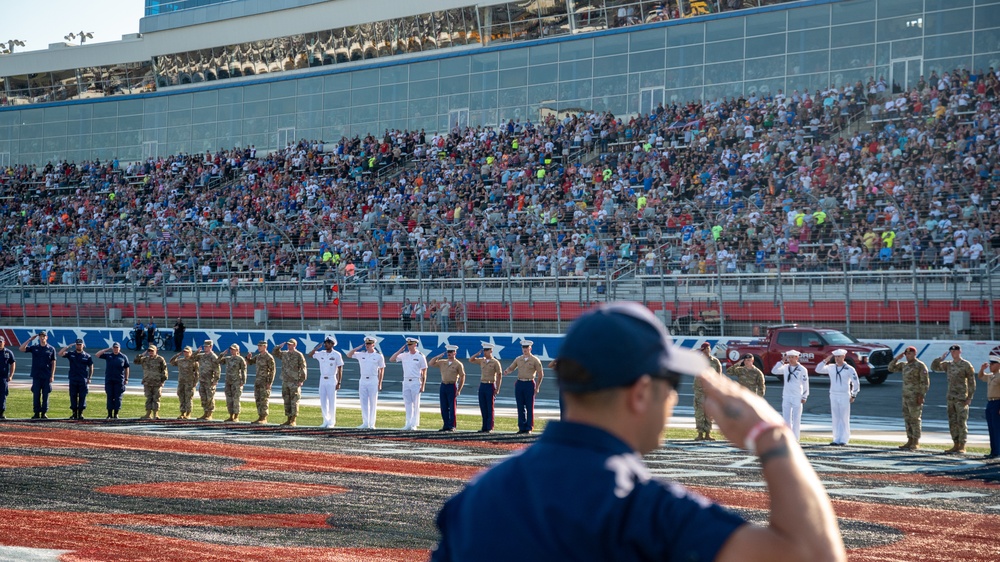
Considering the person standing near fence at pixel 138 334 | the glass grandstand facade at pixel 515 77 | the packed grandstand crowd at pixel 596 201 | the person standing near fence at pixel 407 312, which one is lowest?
the person standing near fence at pixel 138 334

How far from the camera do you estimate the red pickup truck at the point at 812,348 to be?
25203 millimetres

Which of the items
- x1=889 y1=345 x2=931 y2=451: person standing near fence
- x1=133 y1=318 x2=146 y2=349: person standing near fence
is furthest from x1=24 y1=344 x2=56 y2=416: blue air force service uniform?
x1=133 y1=318 x2=146 y2=349: person standing near fence

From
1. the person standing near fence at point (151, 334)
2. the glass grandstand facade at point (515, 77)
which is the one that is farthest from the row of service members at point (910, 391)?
the person standing near fence at point (151, 334)

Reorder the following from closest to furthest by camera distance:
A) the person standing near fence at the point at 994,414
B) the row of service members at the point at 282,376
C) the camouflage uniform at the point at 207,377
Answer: the person standing near fence at the point at 994,414 → the row of service members at the point at 282,376 → the camouflage uniform at the point at 207,377

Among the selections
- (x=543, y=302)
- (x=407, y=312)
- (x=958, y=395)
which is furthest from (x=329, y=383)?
(x=407, y=312)

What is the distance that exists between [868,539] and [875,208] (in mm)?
21977

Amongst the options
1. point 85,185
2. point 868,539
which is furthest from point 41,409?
point 85,185

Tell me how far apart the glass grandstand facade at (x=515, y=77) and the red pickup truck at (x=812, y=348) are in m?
13.0

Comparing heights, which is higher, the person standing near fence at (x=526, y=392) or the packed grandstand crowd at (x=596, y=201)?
the packed grandstand crowd at (x=596, y=201)

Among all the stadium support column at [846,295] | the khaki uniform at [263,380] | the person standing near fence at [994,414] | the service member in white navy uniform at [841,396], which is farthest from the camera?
the stadium support column at [846,295]

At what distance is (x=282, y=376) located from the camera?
20.7 metres

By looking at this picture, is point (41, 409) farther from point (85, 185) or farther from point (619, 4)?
point (85, 185)

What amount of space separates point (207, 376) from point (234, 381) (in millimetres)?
865

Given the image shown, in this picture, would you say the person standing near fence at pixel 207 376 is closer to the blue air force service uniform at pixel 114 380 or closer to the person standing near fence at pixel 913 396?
the blue air force service uniform at pixel 114 380
